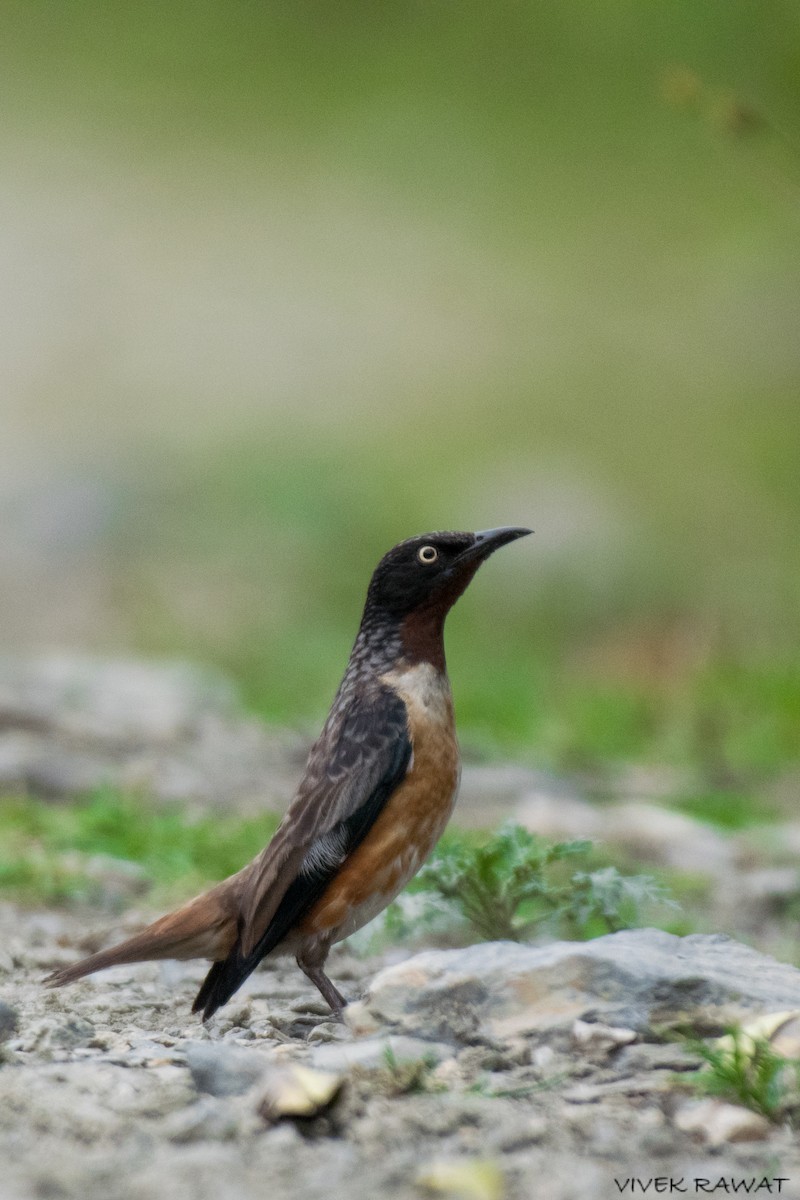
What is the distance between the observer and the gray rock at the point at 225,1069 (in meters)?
3.97

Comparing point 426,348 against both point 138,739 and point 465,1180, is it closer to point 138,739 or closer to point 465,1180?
point 138,739

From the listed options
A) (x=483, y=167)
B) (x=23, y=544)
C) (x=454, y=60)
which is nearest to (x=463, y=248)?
(x=483, y=167)

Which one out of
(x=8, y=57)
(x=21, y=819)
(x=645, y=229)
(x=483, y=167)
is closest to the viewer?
(x=21, y=819)

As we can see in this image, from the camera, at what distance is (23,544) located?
16141 mm

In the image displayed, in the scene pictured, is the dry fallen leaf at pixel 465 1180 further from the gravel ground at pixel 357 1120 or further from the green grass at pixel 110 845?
the green grass at pixel 110 845

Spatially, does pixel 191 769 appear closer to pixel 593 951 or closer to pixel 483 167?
pixel 593 951

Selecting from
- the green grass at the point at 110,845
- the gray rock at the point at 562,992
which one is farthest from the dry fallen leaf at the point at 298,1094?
the green grass at the point at 110,845

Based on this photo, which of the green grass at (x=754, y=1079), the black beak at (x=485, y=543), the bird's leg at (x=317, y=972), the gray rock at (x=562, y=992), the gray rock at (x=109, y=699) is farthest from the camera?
the gray rock at (x=109, y=699)

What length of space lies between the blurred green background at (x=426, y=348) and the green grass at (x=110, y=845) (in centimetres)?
270

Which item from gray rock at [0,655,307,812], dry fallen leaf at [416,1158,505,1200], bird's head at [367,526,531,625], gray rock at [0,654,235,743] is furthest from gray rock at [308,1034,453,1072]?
gray rock at [0,654,235,743]

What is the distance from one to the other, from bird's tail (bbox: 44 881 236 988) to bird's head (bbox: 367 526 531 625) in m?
1.07

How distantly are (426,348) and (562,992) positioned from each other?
827 inches

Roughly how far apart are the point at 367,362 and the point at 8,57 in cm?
1214

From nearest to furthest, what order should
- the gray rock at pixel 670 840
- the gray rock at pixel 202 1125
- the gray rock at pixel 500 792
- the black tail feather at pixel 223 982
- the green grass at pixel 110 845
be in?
the gray rock at pixel 202 1125, the black tail feather at pixel 223 982, the green grass at pixel 110 845, the gray rock at pixel 670 840, the gray rock at pixel 500 792
